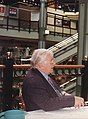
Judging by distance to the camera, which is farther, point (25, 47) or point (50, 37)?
point (25, 47)

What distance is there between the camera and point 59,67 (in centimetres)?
470

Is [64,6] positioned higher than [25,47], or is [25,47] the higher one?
[64,6]

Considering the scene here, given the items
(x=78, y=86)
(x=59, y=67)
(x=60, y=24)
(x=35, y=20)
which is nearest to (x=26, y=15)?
(x=35, y=20)

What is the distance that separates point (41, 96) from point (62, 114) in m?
0.23

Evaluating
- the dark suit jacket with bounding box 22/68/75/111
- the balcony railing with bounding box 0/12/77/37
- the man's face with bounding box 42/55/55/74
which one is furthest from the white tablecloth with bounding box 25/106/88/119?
the balcony railing with bounding box 0/12/77/37

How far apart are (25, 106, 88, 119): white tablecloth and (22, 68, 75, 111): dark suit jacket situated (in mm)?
54

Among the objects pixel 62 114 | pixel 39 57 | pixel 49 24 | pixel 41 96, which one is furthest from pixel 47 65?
pixel 49 24

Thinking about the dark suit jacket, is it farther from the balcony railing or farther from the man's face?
the balcony railing

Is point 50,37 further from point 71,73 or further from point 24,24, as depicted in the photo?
point 71,73

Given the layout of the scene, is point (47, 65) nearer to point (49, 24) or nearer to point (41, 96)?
point (41, 96)

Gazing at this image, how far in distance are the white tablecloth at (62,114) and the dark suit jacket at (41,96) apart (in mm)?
54

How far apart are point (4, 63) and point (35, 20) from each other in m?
18.4

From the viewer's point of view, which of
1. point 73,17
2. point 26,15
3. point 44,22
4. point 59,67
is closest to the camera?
point 59,67

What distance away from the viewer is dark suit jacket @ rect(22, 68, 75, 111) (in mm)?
2529
